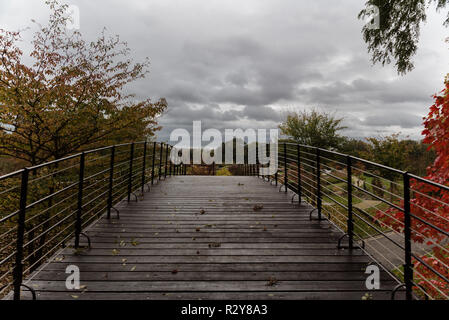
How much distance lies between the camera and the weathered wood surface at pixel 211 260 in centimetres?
273

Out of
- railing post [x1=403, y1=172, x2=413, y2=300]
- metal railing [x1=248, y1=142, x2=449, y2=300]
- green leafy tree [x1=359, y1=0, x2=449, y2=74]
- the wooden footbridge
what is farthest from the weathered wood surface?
green leafy tree [x1=359, y1=0, x2=449, y2=74]

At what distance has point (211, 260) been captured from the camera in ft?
11.1

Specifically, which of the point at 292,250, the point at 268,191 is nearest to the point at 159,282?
the point at 292,250

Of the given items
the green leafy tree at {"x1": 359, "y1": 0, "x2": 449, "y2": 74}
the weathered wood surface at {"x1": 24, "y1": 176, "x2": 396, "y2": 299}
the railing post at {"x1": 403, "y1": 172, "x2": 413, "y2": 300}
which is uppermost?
the green leafy tree at {"x1": 359, "y1": 0, "x2": 449, "y2": 74}

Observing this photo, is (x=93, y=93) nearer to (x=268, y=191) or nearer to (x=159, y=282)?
(x=268, y=191)

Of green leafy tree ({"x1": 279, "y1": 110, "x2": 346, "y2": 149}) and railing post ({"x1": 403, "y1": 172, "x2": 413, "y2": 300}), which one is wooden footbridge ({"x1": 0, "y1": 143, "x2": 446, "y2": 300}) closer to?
railing post ({"x1": 403, "y1": 172, "x2": 413, "y2": 300})

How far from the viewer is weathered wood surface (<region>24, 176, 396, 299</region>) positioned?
2.73 m

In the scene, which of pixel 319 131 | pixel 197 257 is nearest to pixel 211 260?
pixel 197 257

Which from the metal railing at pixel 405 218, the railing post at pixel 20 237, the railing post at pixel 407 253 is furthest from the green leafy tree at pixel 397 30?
the railing post at pixel 20 237

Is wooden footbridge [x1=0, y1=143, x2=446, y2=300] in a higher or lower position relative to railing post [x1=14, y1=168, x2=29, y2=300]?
lower

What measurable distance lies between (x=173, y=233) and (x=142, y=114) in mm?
6534

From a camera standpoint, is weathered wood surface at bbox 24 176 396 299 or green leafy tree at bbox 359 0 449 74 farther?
green leafy tree at bbox 359 0 449 74

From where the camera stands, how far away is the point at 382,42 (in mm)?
6645

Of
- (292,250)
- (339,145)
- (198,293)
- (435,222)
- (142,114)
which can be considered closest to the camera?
(198,293)
